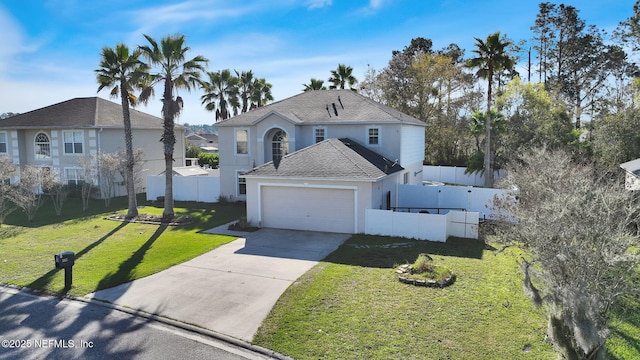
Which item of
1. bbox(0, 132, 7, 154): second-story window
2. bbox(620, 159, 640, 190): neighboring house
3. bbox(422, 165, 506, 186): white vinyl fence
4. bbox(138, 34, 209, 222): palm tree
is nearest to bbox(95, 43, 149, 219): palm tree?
bbox(138, 34, 209, 222): palm tree

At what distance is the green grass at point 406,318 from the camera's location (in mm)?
7773

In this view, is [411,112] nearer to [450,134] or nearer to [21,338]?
[450,134]

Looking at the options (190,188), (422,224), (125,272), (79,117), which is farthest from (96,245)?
(79,117)

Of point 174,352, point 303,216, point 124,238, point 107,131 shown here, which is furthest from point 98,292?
point 107,131

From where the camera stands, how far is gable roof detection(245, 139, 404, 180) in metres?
17.6

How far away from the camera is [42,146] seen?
101 feet

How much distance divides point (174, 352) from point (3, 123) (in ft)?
109

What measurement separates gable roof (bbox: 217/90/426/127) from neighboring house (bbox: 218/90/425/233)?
62mm

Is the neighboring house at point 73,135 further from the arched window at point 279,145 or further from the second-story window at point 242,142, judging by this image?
the arched window at point 279,145

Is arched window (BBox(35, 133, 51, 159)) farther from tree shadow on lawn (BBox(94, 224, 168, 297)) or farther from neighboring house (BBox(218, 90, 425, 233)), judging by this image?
tree shadow on lawn (BBox(94, 224, 168, 297))

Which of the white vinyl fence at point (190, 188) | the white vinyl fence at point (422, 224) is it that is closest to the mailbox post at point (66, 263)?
the white vinyl fence at point (422, 224)

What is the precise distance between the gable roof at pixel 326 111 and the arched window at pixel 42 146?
15.6m

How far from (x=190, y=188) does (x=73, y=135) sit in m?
10.1

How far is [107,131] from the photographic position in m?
28.7
